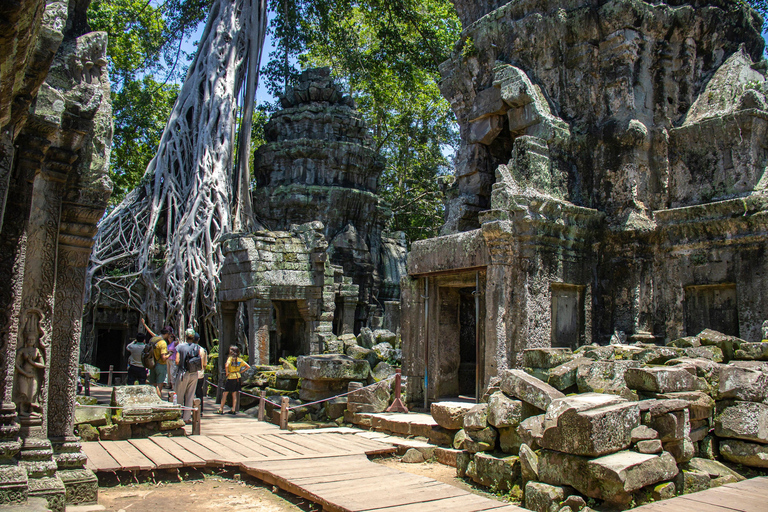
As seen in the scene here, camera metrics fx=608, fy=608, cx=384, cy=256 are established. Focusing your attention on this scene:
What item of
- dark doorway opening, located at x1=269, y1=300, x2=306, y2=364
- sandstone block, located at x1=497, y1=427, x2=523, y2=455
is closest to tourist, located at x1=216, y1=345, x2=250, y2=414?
dark doorway opening, located at x1=269, y1=300, x2=306, y2=364

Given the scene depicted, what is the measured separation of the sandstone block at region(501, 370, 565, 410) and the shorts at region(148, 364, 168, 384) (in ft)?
20.5

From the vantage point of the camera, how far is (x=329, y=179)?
20594mm

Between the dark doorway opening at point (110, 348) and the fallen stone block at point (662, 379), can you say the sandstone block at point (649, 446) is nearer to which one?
the fallen stone block at point (662, 379)

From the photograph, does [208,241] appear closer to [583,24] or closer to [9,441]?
[583,24]

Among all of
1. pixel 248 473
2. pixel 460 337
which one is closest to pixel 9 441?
pixel 248 473

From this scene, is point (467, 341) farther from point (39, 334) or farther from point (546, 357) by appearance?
point (39, 334)

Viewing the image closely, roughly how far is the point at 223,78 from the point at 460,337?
13.1 meters

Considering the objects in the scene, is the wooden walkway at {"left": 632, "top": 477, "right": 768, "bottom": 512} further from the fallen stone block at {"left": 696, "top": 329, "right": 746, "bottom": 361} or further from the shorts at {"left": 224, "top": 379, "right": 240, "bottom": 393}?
the shorts at {"left": 224, "top": 379, "right": 240, "bottom": 393}

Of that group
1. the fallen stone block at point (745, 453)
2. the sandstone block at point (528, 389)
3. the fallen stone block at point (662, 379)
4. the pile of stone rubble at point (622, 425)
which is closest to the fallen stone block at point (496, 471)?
the pile of stone rubble at point (622, 425)

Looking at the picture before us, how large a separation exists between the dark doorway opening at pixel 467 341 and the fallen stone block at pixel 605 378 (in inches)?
151

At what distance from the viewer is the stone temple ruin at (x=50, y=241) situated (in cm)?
351

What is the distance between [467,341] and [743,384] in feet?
15.7

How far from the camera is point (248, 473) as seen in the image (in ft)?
18.1

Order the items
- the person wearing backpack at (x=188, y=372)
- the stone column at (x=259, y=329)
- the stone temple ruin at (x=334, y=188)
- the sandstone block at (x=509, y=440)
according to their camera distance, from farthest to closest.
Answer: the stone temple ruin at (x=334, y=188) < the stone column at (x=259, y=329) < the person wearing backpack at (x=188, y=372) < the sandstone block at (x=509, y=440)
